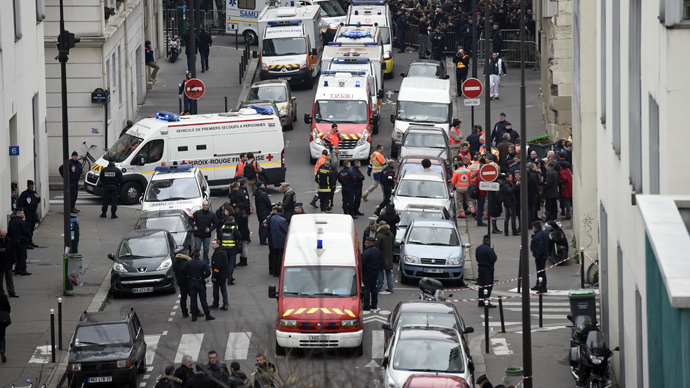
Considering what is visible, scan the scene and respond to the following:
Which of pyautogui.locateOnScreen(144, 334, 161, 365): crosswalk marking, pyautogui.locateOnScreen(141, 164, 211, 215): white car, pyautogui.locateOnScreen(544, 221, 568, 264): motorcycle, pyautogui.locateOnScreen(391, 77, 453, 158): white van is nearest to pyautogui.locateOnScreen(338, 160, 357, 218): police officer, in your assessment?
pyautogui.locateOnScreen(141, 164, 211, 215): white car

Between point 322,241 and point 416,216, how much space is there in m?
6.80

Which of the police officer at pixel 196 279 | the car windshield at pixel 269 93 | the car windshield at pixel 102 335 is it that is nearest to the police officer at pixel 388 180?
the police officer at pixel 196 279

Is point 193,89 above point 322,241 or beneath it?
above

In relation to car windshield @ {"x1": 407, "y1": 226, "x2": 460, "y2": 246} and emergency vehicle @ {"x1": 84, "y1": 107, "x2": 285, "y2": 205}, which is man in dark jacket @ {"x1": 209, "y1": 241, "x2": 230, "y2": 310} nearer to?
car windshield @ {"x1": 407, "y1": 226, "x2": 460, "y2": 246}

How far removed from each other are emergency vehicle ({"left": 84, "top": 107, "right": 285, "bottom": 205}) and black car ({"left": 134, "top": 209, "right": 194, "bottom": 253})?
5.82 meters

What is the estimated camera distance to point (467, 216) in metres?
33.6

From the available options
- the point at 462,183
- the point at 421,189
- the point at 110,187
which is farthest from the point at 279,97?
the point at 421,189

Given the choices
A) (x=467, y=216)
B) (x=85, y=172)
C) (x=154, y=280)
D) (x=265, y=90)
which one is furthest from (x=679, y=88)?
(x=265, y=90)

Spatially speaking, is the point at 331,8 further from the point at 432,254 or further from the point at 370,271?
the point at 370,271

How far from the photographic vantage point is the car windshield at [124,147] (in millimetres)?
34938

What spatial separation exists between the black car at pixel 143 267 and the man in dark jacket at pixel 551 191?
9629 mm

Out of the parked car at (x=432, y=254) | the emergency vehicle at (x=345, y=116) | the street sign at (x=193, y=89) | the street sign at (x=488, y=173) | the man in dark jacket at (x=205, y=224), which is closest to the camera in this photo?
the parked car at (x=432, y=254)

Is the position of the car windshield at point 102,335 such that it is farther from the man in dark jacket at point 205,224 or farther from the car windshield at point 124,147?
the car windshield at point 124,147

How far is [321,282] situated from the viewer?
73.4 feet
